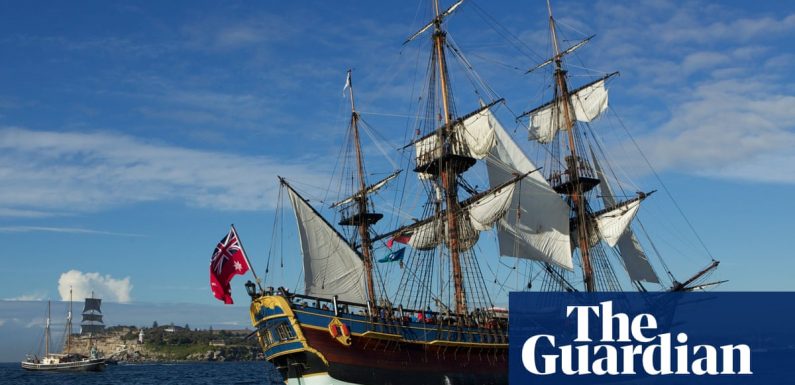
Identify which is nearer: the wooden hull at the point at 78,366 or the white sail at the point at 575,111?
the white sail at the point at 575,111

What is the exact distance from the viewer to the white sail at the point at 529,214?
66500 mm

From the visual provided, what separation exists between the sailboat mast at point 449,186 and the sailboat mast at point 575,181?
52.0 feet

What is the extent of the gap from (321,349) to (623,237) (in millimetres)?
39670

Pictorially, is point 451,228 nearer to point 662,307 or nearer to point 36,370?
point 662,307

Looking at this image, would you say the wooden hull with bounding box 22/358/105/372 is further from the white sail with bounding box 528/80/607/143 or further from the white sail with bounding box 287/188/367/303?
the white sail with bounding box 287/188/367/303

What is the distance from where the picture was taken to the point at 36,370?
158 metres

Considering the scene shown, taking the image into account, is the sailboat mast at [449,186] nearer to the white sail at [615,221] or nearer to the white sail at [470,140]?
the white sail at [470,140]

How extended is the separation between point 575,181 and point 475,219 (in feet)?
52.0

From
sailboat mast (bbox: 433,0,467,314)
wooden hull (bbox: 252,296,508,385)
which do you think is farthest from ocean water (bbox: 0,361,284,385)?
wooden hull (bbox: 252,296,508,385)

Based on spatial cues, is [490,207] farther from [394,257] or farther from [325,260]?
[325,260]

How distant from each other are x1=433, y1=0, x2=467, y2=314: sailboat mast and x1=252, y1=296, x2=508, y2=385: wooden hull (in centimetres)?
695

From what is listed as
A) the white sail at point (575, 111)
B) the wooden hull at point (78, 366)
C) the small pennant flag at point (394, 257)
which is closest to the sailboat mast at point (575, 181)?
the white sail at point (575, 111)

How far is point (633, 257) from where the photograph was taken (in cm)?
7456

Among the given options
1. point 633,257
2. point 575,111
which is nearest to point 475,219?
point 633,257
